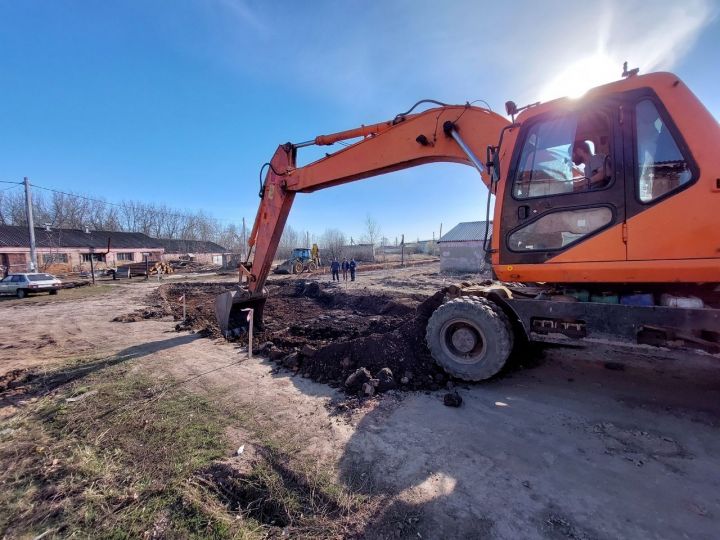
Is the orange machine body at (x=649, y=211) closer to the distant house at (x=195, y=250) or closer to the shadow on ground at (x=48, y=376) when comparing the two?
the shadow on ground at (x=48, y=376)

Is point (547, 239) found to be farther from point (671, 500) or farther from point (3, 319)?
point (3, 319)

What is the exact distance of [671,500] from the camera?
2529 millimetres

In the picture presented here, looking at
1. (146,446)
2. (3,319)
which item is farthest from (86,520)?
(3,319)

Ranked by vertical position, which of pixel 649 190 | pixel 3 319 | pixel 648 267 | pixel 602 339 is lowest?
pixel 3 319

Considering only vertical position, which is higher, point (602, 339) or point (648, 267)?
point (648, 267)

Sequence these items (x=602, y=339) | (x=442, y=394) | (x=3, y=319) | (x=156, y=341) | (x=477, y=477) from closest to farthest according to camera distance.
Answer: (x=477, y=477) < (x=602, y=339) < (x=442, y=394) < (x=156, y=341) < (x=3, y=319)

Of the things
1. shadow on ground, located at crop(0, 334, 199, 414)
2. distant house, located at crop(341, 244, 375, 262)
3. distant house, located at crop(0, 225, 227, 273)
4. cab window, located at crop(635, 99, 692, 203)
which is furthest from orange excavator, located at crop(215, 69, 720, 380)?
distant house, located at crop(341, 244, 375, 262)

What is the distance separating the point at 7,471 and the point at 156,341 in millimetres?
4970

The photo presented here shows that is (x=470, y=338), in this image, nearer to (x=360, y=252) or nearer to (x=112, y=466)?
(x=112, y=466)

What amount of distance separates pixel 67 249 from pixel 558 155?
169ft

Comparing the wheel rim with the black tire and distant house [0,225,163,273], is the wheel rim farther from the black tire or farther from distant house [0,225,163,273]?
distant house [0,225,163,273]

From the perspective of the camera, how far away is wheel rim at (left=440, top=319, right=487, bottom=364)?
4.70m

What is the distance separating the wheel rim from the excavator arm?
6.89 feet

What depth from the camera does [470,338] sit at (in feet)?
15.6
